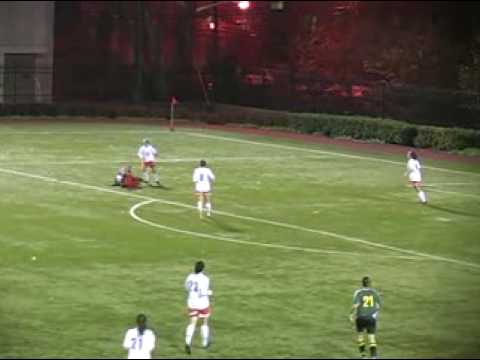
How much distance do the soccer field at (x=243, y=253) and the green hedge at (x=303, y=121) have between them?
13.9ft

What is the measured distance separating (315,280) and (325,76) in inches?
1635

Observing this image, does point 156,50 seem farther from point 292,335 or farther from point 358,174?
point 292,335

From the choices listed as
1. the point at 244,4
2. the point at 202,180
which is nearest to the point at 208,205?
the point at 202,180

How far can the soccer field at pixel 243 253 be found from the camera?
672 inches

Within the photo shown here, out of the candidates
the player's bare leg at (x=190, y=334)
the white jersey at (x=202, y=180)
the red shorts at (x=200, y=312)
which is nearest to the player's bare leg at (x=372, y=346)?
the red shorts at (x=200, y=312)

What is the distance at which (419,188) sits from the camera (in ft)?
112

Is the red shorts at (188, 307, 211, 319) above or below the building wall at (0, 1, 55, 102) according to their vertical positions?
below

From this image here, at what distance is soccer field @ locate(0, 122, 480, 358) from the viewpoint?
17078mm

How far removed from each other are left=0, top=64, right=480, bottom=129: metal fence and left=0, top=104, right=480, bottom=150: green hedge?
6.01 ft

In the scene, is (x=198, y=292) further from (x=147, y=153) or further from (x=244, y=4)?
(x=244, y=4)

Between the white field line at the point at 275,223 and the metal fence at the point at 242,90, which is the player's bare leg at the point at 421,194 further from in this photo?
the metal fence at the point at 242,90

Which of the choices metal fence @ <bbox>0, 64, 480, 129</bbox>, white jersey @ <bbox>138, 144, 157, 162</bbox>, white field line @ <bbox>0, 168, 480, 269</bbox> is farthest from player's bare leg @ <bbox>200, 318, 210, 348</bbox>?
metal fence @ <bbox>0, 64, 480, 129</bbox>

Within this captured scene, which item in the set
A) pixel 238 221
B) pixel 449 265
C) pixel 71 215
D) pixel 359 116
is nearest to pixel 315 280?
pixel 449 265

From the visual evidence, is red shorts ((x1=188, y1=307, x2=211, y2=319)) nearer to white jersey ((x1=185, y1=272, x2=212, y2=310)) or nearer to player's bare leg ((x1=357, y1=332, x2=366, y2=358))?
white jersey ((x1=185, y1=272, x2=212, y2=310))
